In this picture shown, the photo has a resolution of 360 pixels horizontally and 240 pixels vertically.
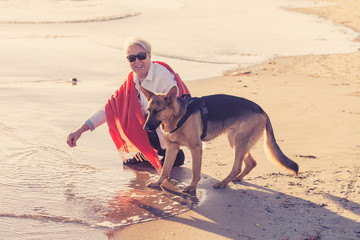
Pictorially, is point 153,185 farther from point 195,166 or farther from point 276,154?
point 276,154

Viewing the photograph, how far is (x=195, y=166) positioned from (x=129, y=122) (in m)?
0.98

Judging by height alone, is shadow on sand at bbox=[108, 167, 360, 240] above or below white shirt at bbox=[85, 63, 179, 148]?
below

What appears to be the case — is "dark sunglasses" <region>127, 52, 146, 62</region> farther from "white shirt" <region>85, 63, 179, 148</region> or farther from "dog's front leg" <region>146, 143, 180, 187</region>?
"dog's front leg" <region>146, 143, 180, 187</region>

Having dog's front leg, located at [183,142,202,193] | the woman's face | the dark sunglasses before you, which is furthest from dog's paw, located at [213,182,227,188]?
the dark sunglasses

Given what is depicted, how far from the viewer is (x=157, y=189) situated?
6.00 m

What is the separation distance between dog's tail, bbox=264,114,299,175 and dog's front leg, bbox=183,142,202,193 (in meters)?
0.79

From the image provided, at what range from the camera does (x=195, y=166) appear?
5.81m

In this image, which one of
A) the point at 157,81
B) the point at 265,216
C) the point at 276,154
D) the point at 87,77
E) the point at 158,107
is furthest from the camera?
the point at 87,77

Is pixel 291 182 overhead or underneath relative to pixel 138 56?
underneath

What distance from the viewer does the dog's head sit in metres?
5.34

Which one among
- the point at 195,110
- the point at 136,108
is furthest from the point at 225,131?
the point at 136,108

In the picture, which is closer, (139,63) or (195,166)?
(195,166)

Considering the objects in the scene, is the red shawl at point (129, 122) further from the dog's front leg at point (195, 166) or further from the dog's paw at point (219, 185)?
the dog's paw at point (219, 185)

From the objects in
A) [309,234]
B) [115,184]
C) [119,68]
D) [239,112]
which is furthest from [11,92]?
[309,234]
